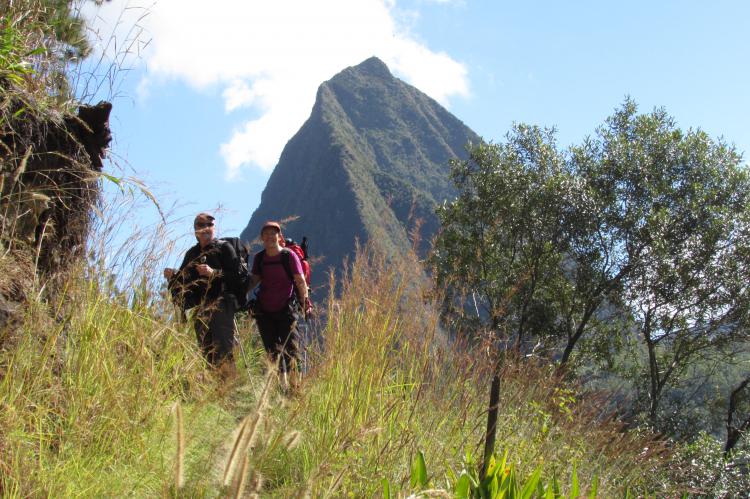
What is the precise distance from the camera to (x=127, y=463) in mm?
2586

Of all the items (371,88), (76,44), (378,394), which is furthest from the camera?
(371,88)

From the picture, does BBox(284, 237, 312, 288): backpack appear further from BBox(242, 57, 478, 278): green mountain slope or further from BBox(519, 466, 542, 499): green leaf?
BBox(242, 57, 478, 278): green mountain slope

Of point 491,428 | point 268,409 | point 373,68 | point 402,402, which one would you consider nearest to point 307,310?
point 402,402

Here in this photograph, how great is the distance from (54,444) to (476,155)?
16910 mm

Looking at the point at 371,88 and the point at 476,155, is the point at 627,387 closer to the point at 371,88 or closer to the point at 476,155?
the point at 476,155

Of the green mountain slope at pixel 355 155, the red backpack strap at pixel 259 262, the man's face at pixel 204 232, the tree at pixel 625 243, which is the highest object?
the green mountain slope at pixel 355 155

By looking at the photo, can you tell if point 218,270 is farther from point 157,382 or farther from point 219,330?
point 157,382

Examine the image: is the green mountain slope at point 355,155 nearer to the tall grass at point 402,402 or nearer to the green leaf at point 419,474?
the tall grass at point 402,402

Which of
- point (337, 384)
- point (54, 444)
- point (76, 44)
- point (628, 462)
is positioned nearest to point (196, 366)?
point (337, 384)


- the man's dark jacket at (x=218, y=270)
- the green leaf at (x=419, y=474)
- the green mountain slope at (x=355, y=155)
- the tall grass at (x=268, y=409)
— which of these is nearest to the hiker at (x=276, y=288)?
the man's dark jacket at (x=218, y=270)

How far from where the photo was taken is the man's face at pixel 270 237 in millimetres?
5090

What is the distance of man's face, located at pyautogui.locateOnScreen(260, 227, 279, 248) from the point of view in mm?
5090

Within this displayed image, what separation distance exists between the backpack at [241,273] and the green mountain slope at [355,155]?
94.4m

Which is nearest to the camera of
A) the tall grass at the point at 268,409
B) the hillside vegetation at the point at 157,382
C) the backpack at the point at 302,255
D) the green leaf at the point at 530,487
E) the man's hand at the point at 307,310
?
the tall grass at the point at 268,409
